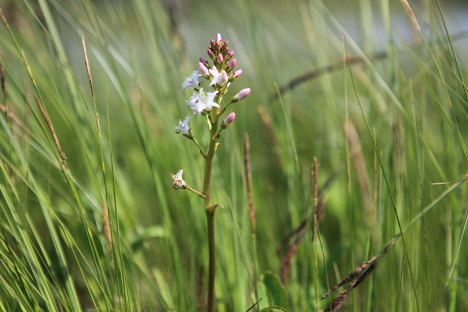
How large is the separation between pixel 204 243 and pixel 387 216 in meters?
0.58

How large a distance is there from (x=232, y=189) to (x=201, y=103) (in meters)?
0.59

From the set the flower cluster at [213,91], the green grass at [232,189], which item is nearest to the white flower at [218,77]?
the flower cluster at [213,91]

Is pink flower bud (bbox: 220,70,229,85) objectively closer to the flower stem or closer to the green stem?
the flower stem

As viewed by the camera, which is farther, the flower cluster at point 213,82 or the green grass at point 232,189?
the green grass at point 232,189

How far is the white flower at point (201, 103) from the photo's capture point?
3.53 feet

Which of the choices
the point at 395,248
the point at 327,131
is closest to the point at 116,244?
the point at 395,248

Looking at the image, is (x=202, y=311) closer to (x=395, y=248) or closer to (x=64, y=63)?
(x=395, y=248)

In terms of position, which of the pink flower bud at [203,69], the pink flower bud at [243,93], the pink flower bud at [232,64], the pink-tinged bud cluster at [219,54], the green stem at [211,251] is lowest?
the green stem at [211,251]

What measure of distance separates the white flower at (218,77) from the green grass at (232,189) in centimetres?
24

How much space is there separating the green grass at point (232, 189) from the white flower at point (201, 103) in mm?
215

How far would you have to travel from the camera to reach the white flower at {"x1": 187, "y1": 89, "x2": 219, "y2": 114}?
1.08 meters

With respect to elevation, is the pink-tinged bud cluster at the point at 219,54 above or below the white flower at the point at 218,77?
above

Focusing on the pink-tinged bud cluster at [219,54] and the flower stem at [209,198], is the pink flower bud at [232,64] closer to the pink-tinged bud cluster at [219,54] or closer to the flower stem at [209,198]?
the pink-tinged bud cluster at [219,54]

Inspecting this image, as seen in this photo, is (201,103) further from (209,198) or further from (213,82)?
(209,198)
